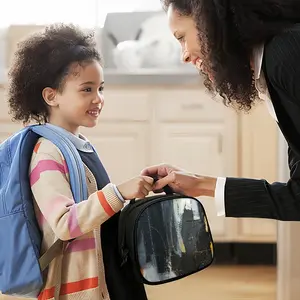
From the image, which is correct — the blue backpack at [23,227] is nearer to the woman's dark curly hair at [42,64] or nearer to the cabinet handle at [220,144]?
the woman's dark curly hair at [42,64]

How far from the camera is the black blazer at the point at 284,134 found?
1.19 m

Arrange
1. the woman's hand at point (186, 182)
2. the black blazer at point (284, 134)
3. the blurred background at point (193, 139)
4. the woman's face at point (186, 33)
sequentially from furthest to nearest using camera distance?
the blurred background at point (193, 139) < the woman's hand at point (186, 182) < the woman's face at point (186, 33) < the black blazer at point (284, 134)

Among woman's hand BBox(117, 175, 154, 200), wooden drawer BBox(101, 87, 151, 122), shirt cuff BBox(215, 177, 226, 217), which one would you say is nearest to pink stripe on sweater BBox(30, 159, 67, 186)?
woman's hand BBox(117, 175, 154, 200)

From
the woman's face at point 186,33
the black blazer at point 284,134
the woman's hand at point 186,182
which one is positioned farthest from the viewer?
the woman's hand at point 186,182

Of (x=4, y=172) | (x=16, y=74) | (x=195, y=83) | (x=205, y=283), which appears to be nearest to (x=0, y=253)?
(x=4, y=172)

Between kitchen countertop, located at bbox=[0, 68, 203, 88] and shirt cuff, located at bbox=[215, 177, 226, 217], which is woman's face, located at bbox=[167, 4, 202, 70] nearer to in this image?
shirt cuff, located at bbox=[215, 177, 226, 217]

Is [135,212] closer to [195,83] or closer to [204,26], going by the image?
[204,26]

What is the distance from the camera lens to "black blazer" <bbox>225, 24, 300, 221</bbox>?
3.90ft

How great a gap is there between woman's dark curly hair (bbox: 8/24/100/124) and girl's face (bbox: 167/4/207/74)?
0.88 ft

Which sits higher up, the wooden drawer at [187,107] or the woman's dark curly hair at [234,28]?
the woman's dark curly hair at [234,28]

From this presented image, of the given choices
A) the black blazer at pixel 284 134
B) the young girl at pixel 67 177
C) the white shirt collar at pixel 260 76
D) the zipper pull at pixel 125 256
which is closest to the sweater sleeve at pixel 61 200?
the young girl at pixel 67 177

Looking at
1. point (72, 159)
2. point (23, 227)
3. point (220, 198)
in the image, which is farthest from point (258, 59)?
point (23, 227)

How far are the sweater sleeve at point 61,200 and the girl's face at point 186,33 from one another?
0.31m

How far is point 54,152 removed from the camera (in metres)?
1.42
